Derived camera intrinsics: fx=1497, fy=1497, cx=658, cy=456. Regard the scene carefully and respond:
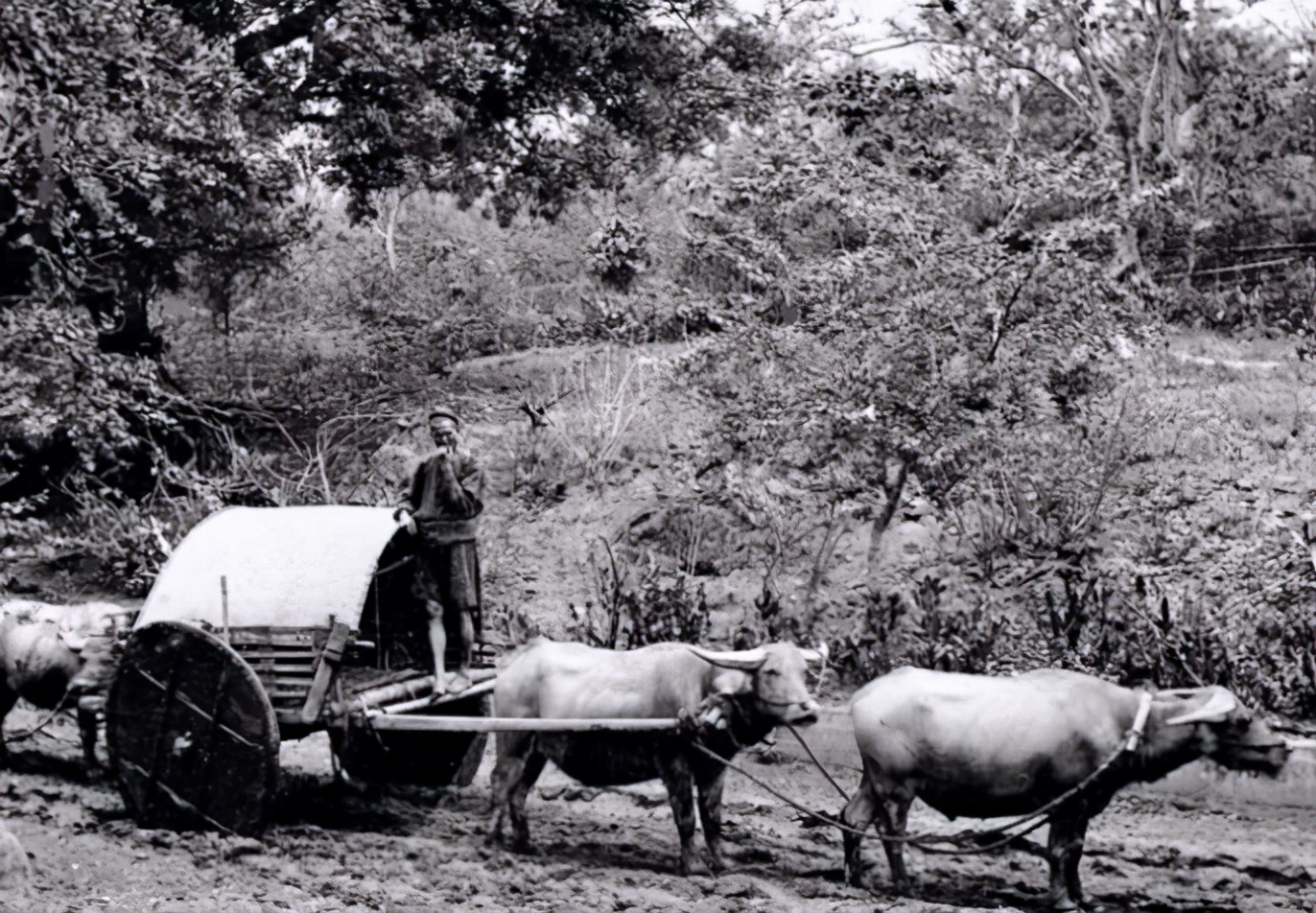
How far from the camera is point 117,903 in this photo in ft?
22.9

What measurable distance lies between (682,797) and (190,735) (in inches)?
107

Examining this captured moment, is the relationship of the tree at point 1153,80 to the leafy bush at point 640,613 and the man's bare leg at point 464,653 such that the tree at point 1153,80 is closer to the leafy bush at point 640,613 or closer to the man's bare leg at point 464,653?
the leafy bush at point 640,613

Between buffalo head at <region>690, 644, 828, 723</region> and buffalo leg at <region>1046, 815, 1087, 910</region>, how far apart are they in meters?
1.27

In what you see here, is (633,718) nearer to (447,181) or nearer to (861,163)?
(861,163)

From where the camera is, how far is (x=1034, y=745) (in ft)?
→ 23.1

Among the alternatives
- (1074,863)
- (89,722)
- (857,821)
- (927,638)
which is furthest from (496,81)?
(1074,863)

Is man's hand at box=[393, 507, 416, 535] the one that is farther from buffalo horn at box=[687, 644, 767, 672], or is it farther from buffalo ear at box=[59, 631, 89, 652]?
buffalo ear at box=[59, 631, 89, 652]

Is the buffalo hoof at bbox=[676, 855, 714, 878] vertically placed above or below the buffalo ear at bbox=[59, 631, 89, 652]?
below

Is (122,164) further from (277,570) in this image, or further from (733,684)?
(733,684)

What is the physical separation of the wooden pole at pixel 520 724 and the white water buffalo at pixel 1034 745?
3.44 ft

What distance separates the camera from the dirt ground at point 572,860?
7.22 meters

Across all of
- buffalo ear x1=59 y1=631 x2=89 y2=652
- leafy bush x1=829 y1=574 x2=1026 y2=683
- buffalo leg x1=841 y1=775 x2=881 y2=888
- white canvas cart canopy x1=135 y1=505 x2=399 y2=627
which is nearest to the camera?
buffalo leg x1=841 y1=775 x2=881 y2=888

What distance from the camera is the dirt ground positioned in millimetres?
7223

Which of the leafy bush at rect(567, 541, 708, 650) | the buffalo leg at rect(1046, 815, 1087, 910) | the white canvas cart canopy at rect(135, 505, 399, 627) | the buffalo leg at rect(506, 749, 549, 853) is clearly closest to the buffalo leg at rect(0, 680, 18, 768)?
the white canvas cart canopy at rect(135, 505, 399, 627)
